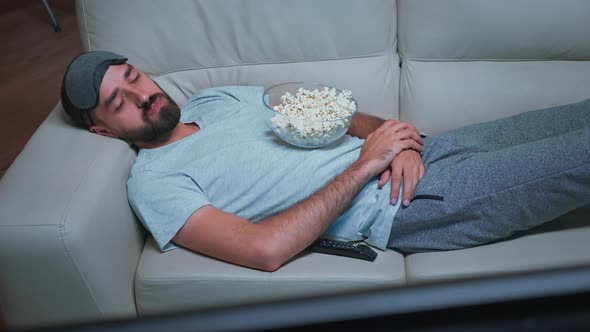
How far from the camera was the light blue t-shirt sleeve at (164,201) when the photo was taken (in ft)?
4.29

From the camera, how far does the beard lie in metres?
1.51

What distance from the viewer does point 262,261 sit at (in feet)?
4.12

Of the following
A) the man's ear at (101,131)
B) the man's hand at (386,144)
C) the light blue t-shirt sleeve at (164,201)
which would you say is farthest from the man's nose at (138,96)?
the man's hand at (386,144)

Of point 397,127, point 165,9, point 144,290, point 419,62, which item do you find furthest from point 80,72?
Result: point 419,62

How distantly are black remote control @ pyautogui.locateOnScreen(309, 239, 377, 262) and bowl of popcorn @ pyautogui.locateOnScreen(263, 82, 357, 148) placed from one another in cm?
28

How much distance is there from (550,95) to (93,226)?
1.36 metres

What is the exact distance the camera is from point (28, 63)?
11.1 ft

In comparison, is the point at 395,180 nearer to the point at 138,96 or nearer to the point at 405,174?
the point at 405,174

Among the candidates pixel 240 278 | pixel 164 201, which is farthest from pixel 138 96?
pixel 240 278

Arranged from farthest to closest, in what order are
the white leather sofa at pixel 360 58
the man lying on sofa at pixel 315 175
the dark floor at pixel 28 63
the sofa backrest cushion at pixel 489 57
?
1. the dark floor at pixel 28 63
2. the sofa backrest cushion at pixel 489 57
3. the white leather sofa at pixel 360 58
4. the man lying on sofa at pixel 315 175

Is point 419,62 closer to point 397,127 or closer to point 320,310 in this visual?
point 397,127

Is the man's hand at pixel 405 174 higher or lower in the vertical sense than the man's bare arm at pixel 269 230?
lower

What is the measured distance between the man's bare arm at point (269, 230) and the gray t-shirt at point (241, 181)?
47 mm

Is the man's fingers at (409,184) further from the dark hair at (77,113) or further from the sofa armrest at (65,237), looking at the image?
the dark hair at (77,113)
